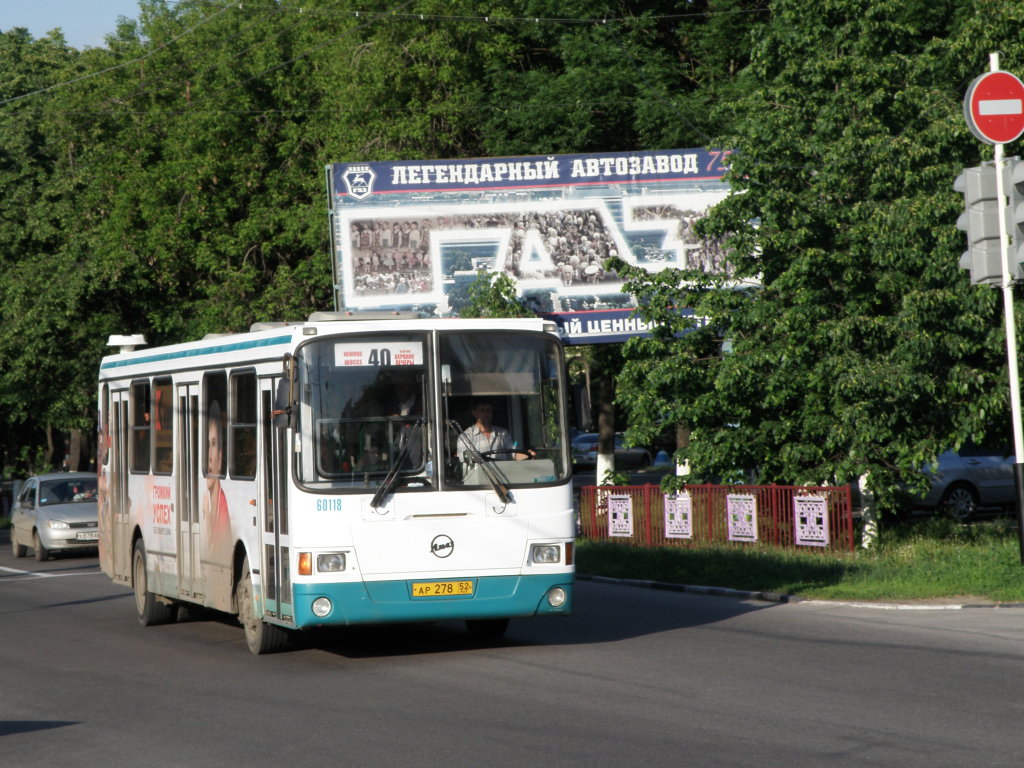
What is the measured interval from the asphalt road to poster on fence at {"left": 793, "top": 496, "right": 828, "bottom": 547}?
192 inches

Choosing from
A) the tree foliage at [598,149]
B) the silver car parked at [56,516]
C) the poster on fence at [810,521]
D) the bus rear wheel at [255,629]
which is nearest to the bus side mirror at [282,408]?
the bus rear wheel at [255,629]

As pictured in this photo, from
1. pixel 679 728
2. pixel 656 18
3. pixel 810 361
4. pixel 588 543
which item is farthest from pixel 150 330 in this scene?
pixel 679 728

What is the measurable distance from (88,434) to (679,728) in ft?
142

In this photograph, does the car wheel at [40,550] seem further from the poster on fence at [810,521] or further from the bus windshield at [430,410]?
the bus windshield at [430,410]

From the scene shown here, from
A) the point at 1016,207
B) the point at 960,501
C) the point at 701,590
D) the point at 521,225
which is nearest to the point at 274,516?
the point at 701,590

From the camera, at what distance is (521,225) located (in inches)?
1142

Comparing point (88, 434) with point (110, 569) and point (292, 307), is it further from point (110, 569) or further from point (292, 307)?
point (110, 569)

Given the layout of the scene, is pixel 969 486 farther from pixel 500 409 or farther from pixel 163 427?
pixel 500 409

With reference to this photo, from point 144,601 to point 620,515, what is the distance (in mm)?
10593

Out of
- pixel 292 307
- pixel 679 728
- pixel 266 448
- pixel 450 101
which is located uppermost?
pixel 450 101

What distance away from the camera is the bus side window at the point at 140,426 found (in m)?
16.3

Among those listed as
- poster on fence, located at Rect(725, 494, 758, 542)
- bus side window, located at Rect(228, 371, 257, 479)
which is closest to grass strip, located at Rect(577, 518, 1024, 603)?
poster on fence, located at Rect(725, 494, 758, 542)

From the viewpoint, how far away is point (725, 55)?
3638 centimetres

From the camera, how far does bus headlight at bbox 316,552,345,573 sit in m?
11.9
